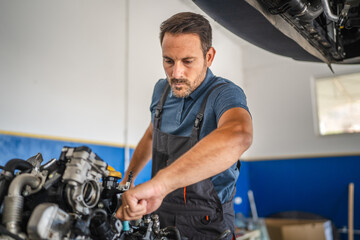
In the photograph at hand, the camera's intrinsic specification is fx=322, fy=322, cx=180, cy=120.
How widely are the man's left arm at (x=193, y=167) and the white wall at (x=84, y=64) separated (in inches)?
30.3

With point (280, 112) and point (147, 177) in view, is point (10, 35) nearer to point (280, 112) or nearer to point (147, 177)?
point (147, 177)

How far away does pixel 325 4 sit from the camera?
1.21m

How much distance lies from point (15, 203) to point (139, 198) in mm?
262

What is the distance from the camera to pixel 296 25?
1293 mm

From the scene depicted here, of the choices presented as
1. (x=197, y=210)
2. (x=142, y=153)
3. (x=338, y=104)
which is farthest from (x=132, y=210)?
(x=338, y=104)

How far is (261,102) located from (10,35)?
2.93 m

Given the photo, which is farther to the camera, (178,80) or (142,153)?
(142,153)

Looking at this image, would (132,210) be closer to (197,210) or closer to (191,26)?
(197,210)

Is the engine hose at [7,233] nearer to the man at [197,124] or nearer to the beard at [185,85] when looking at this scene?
the man at [197,124]

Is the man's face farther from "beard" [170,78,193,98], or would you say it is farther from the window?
the window

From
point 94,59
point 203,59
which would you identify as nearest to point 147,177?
point 94,59

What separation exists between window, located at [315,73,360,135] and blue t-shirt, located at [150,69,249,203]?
3910 mm

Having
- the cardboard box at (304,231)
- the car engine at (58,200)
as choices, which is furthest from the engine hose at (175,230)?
the cardboard box at (304,231)

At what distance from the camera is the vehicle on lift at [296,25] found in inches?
41.9
